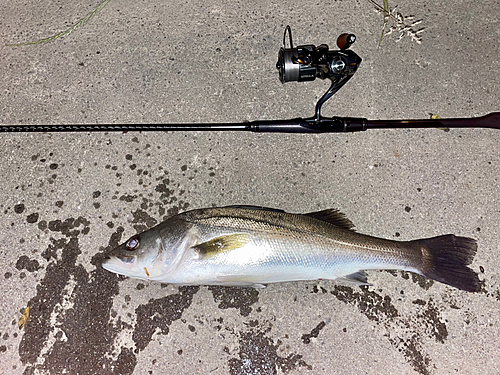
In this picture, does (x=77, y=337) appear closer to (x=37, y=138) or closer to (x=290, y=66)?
(x=37, y=138)

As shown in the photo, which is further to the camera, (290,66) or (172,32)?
(172,32)

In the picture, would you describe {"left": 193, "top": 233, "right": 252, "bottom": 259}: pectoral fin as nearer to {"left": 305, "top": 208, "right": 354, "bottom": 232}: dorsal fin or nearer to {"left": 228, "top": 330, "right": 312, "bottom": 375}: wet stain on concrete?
{"left": 305, "top": 208, "right": 354, "bottom": 232}: dorsal fin

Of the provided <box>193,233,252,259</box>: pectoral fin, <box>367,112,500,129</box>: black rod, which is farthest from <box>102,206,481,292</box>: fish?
<box>367,112,500,129</box>: black rod

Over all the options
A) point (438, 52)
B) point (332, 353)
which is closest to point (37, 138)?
point (332, 353)

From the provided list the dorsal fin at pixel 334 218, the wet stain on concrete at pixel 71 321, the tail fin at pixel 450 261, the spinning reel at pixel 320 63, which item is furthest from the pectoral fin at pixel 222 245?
the tail fin at pixel 450 261

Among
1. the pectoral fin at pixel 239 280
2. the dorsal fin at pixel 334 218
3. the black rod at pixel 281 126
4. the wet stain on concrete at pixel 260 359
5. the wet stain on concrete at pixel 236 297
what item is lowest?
the wet stain on concrete at pixel 260 359

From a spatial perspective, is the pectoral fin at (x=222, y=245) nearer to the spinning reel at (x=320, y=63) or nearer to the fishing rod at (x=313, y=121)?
the fishing rod at (x=313, y=121)
